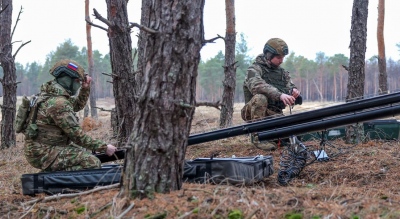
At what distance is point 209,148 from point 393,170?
333 cm

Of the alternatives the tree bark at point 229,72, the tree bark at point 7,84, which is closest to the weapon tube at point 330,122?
the tree bark at point 229,72

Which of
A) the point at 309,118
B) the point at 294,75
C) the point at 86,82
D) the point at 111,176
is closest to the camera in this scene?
the point at 111,176

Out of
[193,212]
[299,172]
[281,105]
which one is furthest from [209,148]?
[193,212]

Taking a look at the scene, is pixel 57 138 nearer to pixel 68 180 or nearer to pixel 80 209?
pixel 68 180

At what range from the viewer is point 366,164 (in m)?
5.90

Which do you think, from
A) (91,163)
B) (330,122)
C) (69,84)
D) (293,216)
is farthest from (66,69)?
(293,216)

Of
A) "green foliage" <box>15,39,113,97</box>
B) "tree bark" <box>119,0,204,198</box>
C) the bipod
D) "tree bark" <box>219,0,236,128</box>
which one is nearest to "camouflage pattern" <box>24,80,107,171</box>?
"tree bark" <box>119,0,204,198</box>

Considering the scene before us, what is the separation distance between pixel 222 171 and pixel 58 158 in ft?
6.41

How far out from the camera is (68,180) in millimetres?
4641

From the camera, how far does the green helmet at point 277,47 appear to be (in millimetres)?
7469

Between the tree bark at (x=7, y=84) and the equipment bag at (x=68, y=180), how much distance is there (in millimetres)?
6307

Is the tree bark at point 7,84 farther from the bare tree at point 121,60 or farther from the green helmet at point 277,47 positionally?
the green helmet at point 277,47

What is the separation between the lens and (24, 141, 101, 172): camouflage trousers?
206 inches

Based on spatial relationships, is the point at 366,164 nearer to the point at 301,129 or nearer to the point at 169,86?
the point at 301,129
